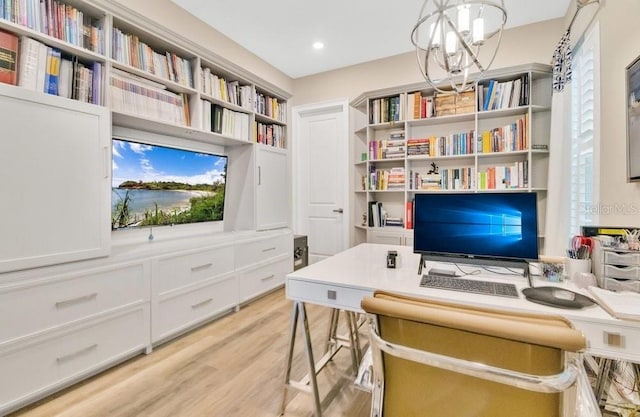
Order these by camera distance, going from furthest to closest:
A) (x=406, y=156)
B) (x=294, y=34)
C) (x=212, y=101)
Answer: (x=406, y=156), (x=294, y=34), (x=212, y=101)

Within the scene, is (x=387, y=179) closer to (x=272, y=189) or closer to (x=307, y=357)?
(x=272, y=189)

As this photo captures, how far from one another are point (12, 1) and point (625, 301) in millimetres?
3240

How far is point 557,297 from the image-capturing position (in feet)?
3.89

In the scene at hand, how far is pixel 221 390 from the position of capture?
181 cm

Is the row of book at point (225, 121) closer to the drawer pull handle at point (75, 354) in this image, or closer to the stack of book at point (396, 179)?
the stack of book at point (396, 179)

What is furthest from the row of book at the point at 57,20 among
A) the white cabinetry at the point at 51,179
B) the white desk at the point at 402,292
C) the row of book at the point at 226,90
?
the white desk at the point at 402,292

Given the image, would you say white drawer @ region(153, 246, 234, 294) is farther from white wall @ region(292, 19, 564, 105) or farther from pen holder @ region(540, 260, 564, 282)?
white wall @ region(292, 19, 564, 105)

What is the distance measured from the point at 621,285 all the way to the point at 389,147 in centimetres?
278

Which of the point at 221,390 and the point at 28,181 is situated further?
the point at 221,390

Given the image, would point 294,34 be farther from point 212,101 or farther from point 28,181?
point 28,181

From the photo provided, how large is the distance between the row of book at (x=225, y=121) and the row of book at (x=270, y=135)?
0.17 metres

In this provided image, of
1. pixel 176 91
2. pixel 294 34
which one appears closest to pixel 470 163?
pixel 294 34

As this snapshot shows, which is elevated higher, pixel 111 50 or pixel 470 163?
pixel 111 50

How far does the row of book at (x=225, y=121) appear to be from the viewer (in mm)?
2887
